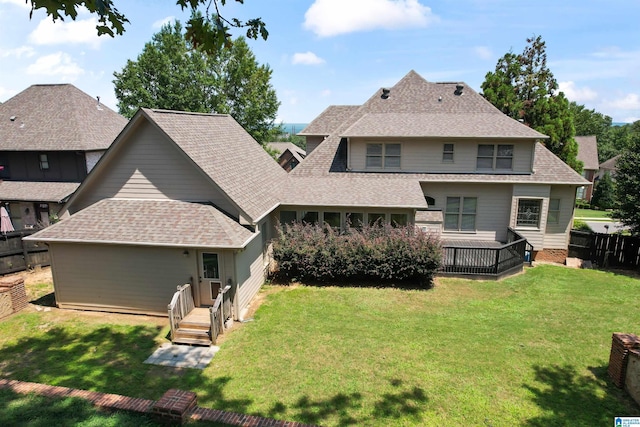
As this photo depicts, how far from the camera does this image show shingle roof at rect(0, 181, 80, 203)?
2080 centimetres

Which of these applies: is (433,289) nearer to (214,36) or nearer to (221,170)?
(221,170)

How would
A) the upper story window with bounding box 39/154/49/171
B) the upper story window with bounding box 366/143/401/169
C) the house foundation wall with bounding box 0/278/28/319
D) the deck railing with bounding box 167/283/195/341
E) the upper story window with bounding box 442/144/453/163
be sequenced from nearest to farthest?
the deck railing with bounding box 167/283/195/341 → the house foundation wall with bounding box 0/278/28/319 → the upper story window with bounding box 442/144/453/163 → the upper story window with bounding box 366/143/401/169 → the upper story window with bounding box 39/154/49/171

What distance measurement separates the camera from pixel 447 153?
19281 mm

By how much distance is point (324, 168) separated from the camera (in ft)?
66.2

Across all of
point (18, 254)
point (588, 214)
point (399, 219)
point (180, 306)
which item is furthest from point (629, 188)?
point (18, 254)

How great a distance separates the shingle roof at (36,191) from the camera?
20797 millimetres

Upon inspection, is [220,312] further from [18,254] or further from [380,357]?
[18,254]

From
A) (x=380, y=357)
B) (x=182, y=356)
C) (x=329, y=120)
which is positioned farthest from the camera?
(x=329, y=120)

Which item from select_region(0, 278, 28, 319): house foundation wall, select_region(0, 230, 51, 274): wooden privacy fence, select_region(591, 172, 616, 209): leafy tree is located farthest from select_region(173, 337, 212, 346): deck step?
select_region(591, 172, 616, 209): leafy tree

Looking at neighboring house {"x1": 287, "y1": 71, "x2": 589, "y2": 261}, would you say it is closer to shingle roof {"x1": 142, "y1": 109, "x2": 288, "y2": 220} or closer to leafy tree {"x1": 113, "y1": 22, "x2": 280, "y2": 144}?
shingle roof {"x1": 142, "y1": 109, "x2": 288, "y2": 220}

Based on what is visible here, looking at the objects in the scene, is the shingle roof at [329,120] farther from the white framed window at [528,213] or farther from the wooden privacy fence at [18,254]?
the wooden privacy fence at [18,254]

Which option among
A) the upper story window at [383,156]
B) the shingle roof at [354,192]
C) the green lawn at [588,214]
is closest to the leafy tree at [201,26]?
the shingle roof at [354,192]

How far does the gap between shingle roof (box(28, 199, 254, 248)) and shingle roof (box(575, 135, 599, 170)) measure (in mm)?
51976

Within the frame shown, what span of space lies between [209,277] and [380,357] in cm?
596
